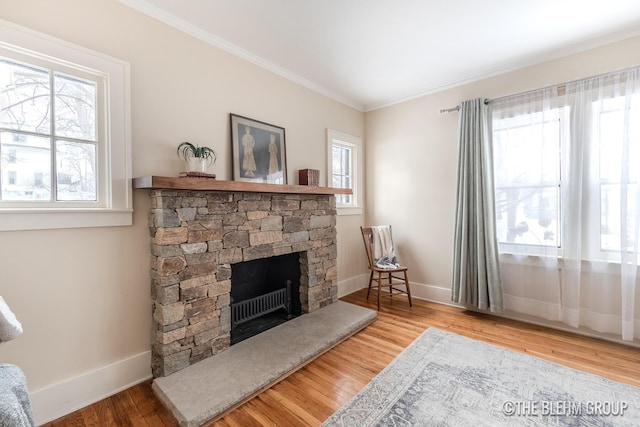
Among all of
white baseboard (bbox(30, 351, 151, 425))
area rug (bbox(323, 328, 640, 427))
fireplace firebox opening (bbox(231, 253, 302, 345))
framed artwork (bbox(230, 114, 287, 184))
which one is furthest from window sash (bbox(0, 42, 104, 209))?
area rug (bbox(323, 328, 640, 427))

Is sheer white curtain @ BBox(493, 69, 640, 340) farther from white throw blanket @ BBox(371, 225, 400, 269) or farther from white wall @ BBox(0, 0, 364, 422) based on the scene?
white wall @ BBox(0, 0, 364, 422)

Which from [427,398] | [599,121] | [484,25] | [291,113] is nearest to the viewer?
[427,398]

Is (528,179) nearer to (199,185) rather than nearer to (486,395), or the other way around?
(486,395)

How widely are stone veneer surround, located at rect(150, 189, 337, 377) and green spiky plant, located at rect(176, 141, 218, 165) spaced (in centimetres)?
29

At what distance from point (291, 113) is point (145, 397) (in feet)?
8.85

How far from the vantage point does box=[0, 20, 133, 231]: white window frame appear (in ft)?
4.86

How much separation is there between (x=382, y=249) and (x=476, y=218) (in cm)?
111

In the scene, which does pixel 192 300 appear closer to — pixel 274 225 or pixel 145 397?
pixel 145 397

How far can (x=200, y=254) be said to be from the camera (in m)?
1.99

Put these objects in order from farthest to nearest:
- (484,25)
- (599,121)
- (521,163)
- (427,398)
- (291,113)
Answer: (291,113) < (521,163) < (599,121) < (484,25) < (427,398)

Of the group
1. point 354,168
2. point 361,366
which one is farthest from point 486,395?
point 354,168

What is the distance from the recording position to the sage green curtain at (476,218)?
283 cm

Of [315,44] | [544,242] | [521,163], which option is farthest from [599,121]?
[315,44]

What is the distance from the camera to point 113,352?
1810 millimetres
